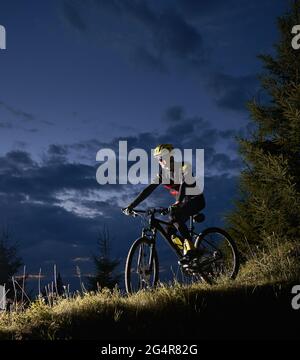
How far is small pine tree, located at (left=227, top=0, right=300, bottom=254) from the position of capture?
1323 centimetres

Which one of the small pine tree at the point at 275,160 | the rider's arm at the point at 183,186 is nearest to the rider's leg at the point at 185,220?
the rider's arm at the point at 183,186

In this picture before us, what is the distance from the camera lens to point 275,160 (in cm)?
1312

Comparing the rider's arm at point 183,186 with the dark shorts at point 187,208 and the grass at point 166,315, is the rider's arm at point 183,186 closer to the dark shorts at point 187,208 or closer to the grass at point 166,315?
the dark shorts at point 187,208

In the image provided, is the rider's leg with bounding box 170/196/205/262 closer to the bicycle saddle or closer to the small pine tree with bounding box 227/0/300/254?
the bicycle saddle

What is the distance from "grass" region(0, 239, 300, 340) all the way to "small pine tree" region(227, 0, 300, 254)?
15.8 ft

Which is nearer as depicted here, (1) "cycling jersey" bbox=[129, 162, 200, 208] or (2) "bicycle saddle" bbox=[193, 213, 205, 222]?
(1) "cycling jersey" bbox=[129, 162, 200, 208]

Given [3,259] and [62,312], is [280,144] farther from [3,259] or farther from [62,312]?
[3,259]

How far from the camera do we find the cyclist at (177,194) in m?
8.73

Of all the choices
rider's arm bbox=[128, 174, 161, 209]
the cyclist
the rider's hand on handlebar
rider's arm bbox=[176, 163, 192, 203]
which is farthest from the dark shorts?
the rider's hand on handlebar


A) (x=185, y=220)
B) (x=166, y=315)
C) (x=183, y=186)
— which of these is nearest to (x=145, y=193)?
(x=183, y=186)

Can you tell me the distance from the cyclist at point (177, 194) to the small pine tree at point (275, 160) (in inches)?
169

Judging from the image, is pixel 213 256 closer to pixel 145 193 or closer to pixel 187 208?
pixel 187 208
